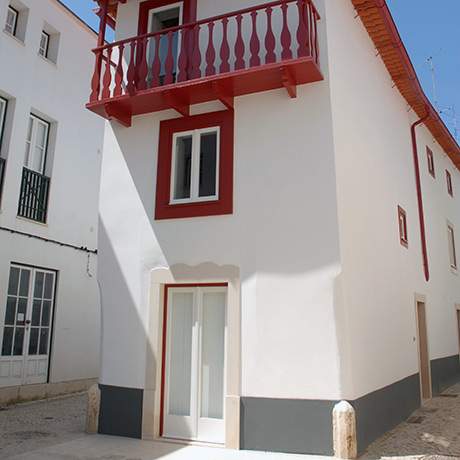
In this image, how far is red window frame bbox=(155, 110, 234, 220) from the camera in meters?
7.20

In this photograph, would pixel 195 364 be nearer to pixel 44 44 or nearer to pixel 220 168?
pixel 220 168

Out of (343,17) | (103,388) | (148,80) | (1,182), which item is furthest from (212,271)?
(1,182)

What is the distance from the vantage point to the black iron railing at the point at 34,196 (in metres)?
10.6

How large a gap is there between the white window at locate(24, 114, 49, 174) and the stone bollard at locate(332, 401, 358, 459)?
867 centimetres

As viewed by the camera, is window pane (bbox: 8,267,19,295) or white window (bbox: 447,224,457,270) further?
white window (bbox: 447,224,457,270)

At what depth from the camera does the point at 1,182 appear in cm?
1002

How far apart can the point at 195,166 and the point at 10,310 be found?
18.1 ft

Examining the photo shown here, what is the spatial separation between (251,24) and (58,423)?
7364mm

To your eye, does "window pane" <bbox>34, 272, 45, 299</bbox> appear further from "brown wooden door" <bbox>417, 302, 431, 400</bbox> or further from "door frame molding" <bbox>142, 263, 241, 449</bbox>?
"brown wooden door" <bbox>417, 302, 431, 400</bbox>

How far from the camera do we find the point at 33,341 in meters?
10.5

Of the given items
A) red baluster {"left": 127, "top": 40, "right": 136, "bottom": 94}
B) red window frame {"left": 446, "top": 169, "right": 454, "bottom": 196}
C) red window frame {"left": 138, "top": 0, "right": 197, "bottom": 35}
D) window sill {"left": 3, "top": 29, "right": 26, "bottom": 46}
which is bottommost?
red baluster {"left": 127, "top": 40, "right": 136, "bottom": 94}

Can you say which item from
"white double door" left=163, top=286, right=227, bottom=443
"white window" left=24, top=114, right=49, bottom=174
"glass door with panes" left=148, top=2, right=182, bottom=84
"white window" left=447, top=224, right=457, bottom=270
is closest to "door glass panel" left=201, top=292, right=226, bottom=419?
"white double door" left=163, top=286, right=227, bottom=443

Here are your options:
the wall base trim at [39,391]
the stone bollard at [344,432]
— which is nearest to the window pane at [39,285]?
the wall base trim at [39,391]

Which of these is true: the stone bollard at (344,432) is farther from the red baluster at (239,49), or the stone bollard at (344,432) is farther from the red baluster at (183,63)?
the red baluster at (183,63)
